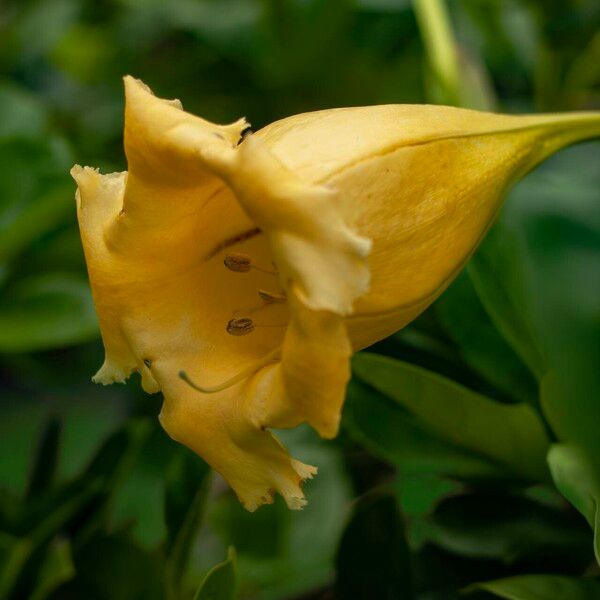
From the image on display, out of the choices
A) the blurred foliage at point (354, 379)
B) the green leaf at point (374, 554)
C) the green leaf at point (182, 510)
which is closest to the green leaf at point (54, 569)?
the blurred foliage at point (354, 379)

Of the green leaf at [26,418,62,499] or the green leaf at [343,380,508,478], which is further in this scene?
the green leaf at [26,418,62,499]

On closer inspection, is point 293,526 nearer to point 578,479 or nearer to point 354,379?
point 354,379

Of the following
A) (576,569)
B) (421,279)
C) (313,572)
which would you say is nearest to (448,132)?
(421,279)

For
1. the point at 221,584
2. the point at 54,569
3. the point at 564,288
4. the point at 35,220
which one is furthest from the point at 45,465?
the point at 564,288

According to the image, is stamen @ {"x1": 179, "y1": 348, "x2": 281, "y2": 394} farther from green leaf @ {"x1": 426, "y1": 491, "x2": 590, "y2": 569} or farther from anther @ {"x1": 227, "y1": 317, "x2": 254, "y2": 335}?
green leaf @ {"x1": 426, "y1": 491, "x2": 590, "y2": 569}

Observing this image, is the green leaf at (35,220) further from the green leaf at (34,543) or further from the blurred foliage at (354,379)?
the green leaf at (34,543)

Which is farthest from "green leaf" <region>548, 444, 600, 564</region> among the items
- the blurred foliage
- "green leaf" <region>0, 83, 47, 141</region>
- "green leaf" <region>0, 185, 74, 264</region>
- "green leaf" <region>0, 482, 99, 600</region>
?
"green leaf" <region>0, 83, 47, 141</region>
